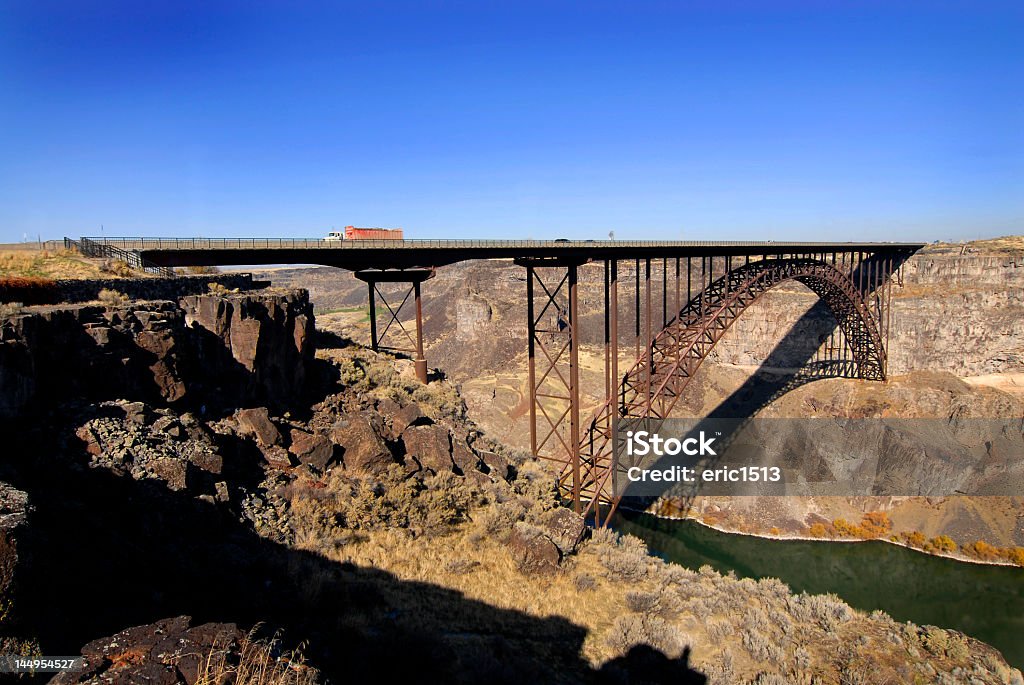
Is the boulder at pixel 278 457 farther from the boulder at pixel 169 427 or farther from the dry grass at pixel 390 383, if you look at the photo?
the dry grass at pixel 390 383

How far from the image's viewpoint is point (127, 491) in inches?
306

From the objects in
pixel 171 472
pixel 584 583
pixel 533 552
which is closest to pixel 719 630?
pixel 584 583

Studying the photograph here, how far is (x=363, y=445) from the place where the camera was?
1210 cm

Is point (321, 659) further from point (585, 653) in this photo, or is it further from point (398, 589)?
point (585, 653)

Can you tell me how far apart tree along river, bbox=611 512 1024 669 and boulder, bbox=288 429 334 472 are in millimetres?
21533

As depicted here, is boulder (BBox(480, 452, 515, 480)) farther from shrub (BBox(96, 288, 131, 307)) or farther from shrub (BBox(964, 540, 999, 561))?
shrub (BBox(964, 540, 999, 561))

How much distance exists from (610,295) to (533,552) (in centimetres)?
1121

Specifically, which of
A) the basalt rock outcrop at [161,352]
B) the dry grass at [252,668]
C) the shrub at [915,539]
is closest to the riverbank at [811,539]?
the shrub at [915,539]

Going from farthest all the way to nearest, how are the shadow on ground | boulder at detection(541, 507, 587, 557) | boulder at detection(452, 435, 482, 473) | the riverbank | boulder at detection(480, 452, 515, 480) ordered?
the riverbank → boulder at detection(480, 452, 515, 480) → boulder at detection(452, 435, 482, 473) → boulder at detection(541, 507, 587, 557) → the shadow on ground

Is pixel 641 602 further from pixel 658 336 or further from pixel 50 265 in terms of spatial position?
pixel 50 265

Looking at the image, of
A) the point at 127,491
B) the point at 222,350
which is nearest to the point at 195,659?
the point at 127,491

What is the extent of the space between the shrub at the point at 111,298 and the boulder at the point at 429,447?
21.8 ft

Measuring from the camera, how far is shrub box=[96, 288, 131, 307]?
36.4 ft

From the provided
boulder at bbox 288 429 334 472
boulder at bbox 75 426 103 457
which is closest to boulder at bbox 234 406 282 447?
boulder at bbox 288 429 334 472
